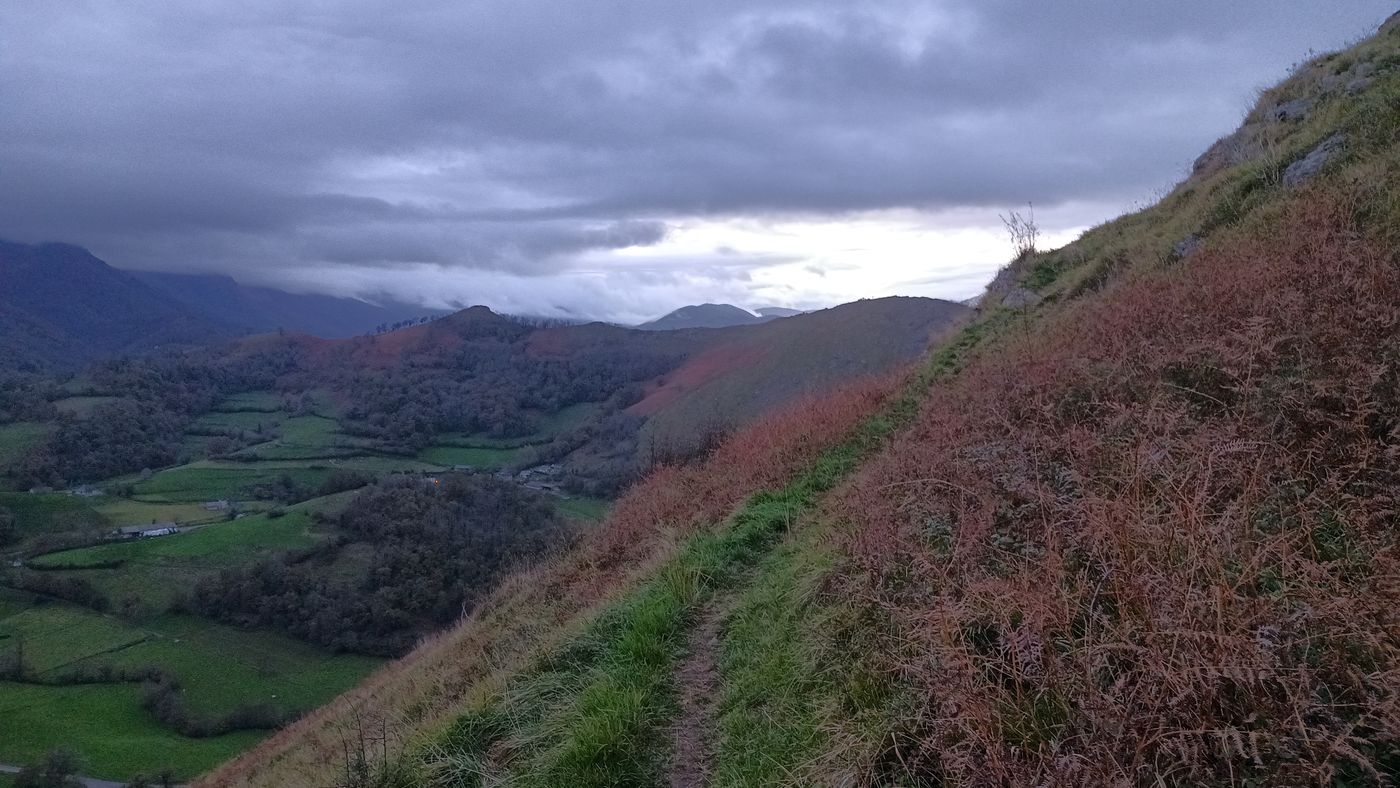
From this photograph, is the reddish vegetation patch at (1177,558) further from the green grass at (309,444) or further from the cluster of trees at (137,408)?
the cluster of trees at (137,408)

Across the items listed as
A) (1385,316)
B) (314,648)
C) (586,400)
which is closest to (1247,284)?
(1385,316)

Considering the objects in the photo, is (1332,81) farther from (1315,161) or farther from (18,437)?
(18,437)

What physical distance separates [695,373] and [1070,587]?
72260 mm

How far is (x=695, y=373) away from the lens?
248 ft

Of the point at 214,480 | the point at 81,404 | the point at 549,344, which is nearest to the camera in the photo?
the point at 214,480

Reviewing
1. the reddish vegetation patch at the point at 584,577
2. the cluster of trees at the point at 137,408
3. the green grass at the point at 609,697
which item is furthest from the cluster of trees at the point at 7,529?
the green grass at the point at 609,697

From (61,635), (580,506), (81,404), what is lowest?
(61,635)

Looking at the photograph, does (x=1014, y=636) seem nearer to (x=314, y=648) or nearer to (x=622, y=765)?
(x=622, y=765)

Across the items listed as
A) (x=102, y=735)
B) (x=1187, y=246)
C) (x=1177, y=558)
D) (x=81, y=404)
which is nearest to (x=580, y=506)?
(x=102, y=735)

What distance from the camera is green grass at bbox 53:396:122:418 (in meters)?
81.2

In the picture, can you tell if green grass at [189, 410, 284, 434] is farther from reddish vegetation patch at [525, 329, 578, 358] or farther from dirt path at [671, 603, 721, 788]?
dirt path at [671, 603, 721, 788]

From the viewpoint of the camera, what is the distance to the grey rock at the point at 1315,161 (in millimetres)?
8258

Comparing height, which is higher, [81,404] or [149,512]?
[81,404]

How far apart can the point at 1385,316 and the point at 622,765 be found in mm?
5283
